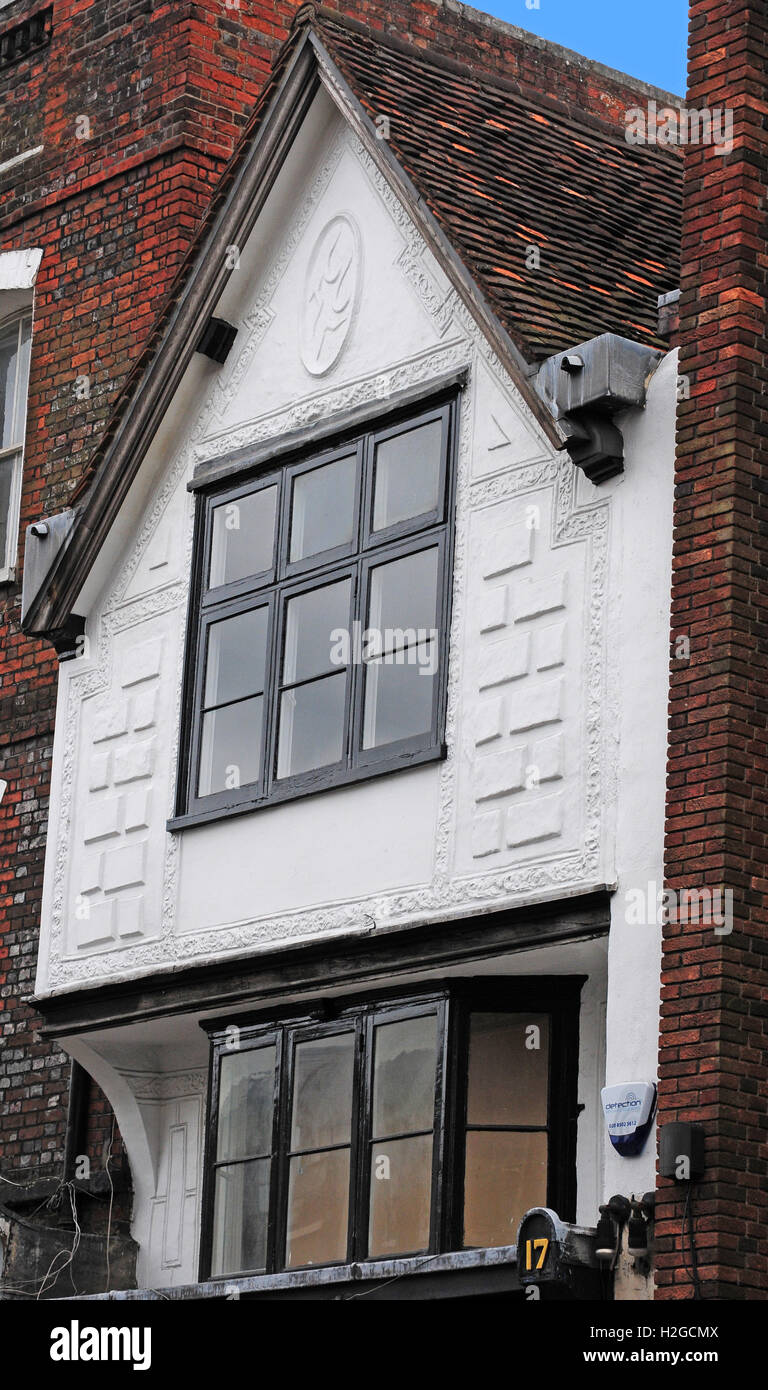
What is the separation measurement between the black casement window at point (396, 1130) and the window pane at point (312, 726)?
1.37m

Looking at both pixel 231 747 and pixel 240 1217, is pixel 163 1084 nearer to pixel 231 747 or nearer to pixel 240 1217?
pixel 240 1217

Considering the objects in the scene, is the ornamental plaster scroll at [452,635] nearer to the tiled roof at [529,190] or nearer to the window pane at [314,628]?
the tiled roof at [529,190]

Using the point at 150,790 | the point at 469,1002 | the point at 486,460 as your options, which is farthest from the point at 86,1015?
the point at 486,460

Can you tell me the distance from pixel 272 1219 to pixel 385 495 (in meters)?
4.02

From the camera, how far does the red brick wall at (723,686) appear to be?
10945 millimetres

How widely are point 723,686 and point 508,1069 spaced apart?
252cm

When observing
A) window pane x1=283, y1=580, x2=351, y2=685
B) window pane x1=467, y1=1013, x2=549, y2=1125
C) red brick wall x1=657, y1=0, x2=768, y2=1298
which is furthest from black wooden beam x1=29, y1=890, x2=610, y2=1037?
window pane x1=283, y1=580, x2=351, y2=685

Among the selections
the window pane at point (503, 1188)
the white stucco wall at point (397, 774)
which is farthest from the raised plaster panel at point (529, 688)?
the window pane at point (503, 1188)

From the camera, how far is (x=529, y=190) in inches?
568

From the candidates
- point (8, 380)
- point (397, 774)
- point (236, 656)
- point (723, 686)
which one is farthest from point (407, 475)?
point (8, 380)

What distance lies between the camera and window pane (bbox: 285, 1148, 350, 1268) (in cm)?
1311

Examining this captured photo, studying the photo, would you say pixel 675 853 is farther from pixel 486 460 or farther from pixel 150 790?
pixel 150 790

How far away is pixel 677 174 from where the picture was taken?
55.2ft

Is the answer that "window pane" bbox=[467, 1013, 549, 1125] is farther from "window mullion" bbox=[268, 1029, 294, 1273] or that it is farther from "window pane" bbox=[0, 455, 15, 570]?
"window pane" bbox=[0, 455, 15, 570]
